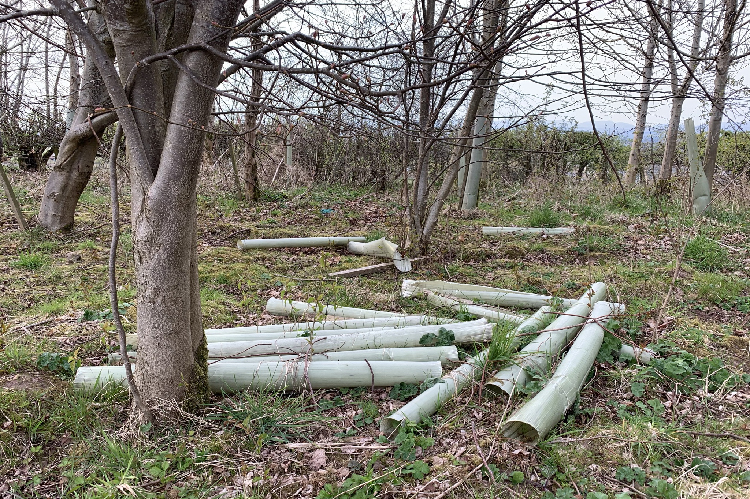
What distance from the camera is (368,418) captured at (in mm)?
3094

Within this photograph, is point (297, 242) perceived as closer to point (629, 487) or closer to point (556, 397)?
point (556, 397)

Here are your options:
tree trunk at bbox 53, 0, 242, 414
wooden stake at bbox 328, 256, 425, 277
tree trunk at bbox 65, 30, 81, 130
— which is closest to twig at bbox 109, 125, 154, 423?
tree trunk at bbox 53, 0, 242, 414

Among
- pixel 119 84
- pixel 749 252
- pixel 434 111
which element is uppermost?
pixel 434 111

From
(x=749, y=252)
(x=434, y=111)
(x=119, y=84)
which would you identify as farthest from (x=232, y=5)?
(x=749, y=252)

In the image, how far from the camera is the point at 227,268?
625cm

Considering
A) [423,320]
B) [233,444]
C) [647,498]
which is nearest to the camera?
[647,498]

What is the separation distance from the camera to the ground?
249cm

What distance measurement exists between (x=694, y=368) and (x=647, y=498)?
1618mm

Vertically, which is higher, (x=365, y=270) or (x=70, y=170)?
(x=70, y=170)

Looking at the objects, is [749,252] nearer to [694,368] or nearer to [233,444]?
[694,368]

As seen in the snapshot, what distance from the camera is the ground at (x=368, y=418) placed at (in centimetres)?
249

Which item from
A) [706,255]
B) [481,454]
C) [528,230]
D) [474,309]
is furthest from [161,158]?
[528,230]

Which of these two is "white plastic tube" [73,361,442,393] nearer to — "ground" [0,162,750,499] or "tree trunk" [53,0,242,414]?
"ground" [0,162,750,499]

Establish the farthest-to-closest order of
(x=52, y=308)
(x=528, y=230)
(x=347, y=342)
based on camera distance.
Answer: (x=528, y=230) < (x=52, y=308) < (x=347, y=342)
